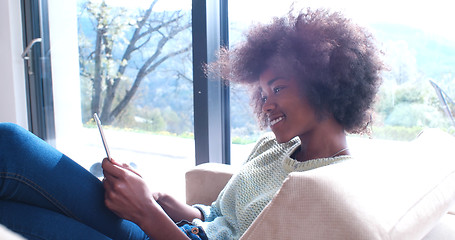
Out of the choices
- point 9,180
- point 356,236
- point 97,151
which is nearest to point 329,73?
point 356,236

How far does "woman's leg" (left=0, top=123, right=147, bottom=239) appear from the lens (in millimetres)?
965

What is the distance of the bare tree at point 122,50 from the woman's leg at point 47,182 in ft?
4.33

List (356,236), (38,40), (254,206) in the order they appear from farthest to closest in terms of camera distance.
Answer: (38,40)
(254,206)
(356,236)

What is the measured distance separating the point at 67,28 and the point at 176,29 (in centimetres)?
110

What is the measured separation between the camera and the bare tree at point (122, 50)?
7.63 ft

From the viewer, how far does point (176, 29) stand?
2.27 metres

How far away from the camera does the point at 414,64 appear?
5.44ft

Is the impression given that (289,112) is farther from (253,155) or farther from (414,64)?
(414,64)

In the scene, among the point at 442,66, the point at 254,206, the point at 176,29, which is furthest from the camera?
the point at 176,29

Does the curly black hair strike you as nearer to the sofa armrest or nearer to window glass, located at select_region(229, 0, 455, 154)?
window glass, located at select_region(229, 0, 455, 154)

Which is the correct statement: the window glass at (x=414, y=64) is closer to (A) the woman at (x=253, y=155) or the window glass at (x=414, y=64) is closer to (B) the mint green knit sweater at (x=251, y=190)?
(A) the woman at (x=253, y=155)

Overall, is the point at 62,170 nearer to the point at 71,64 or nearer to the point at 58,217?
the point at 58,217

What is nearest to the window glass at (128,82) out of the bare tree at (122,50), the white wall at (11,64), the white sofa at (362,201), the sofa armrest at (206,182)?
the bare tree at (122,50)

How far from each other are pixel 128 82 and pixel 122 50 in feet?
0.69
